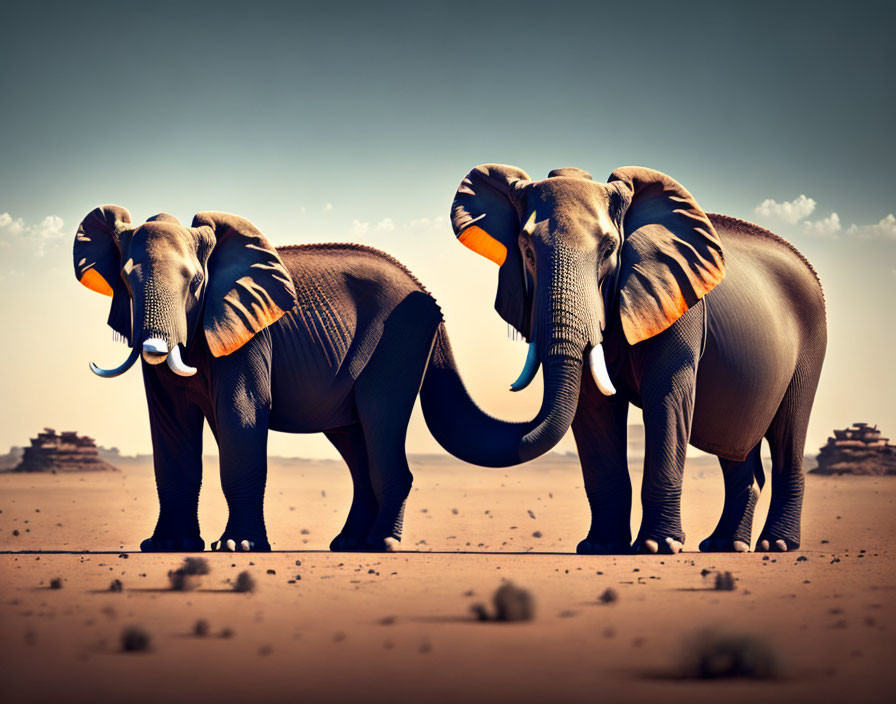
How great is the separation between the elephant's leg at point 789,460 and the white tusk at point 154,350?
29.1 feet

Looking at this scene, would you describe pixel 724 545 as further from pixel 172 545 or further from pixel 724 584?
pixel 172 545

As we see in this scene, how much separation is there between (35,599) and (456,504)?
27.3 meters

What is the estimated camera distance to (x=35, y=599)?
12.2 m

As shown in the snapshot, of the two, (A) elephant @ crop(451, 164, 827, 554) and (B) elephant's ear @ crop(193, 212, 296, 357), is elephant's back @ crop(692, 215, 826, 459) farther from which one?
(B) elephant's ear @ crop(193, 212, 296, 357)

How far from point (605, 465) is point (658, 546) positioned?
1453 millimetres

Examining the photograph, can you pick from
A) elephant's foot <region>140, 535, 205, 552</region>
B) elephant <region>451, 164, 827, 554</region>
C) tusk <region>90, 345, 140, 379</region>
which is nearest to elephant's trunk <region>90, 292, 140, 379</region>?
tusk <region>90, 345, 140, 379</region>

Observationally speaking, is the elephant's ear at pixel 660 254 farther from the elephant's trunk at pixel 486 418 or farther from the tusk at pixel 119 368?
the tusk at pixel 119 368

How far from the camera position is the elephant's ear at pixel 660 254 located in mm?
15938

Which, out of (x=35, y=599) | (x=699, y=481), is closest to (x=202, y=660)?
(x=35, y=599)

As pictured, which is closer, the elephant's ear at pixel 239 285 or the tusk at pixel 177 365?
the tusk at pixel 177 365

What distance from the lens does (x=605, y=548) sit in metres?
16.6

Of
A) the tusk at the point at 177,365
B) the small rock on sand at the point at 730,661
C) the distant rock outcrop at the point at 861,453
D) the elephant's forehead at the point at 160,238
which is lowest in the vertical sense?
the distant rock outcrop at the point at 861,453

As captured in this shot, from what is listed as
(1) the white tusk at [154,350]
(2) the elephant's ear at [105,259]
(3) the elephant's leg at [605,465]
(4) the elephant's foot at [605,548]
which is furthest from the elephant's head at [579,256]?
(2) the elephant's ear at [105,259]

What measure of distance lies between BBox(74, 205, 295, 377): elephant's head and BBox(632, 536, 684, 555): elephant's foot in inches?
232
